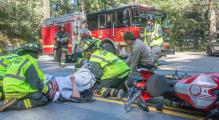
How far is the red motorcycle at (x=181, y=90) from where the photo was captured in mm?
4973

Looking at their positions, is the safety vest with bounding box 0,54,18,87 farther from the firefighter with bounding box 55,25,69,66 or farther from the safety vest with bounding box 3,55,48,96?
the firefighter with bounding box 55,25,69,66

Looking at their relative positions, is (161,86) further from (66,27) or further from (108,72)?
(66,27)

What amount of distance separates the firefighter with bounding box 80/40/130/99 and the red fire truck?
9058 millimetres

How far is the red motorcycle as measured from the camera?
4.97 metres

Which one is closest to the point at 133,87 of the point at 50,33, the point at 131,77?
the point at 131,77

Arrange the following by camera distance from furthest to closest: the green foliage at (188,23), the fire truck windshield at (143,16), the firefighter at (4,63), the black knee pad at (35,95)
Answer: the green foliage at (188,23), the fire truck windshield at (143,16), the firefighter at (4,63), the black knee pad at (35,95)

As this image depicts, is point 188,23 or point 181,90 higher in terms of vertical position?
point 188,23

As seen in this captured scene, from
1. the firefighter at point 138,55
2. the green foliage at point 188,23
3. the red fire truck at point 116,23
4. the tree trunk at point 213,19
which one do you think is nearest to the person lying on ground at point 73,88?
the firefighter at point 138,55

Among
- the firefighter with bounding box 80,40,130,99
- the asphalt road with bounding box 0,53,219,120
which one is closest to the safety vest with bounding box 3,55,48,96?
the asphalt road with bounding box 0,53,219,120

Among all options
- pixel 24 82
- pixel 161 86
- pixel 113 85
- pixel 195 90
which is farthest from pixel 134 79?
pixel 24 82

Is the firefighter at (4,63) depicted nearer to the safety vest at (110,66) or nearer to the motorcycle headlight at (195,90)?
the safety vest at (110,66)

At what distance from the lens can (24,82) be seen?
6820 millimetres

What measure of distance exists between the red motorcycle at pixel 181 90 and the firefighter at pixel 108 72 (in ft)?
4.40

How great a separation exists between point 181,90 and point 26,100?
2.90 meters
